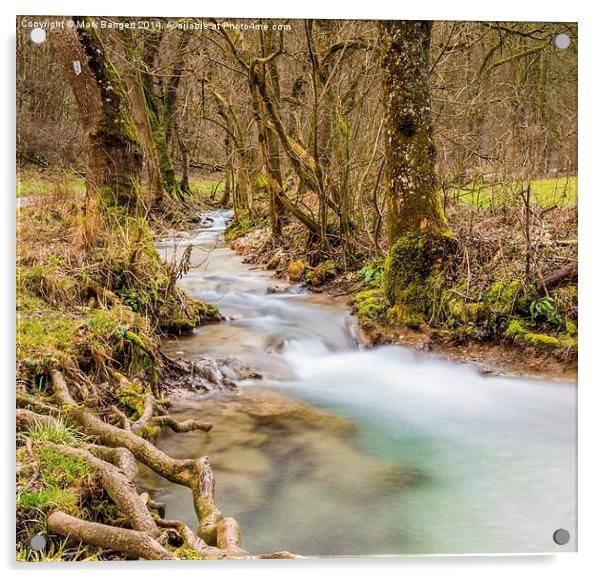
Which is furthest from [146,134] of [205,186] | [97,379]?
[97,379]

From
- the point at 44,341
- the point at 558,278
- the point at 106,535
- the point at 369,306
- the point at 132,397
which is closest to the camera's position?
the point at 106,535

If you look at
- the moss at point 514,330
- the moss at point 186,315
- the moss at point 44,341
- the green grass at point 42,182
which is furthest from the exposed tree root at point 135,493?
the moss at point 514,330

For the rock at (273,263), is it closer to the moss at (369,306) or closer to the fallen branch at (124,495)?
the moss at (369,306)

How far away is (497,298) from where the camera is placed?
13.6 feet

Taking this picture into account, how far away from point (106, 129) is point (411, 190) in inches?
82.2

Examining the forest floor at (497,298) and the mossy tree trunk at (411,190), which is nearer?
the forest floor at (497,298)

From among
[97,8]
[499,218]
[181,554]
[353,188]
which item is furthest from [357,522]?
[353,188]

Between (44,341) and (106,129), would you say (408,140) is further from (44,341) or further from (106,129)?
(44,341)

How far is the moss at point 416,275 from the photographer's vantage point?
4344mm

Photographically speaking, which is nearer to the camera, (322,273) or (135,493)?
(135,493)

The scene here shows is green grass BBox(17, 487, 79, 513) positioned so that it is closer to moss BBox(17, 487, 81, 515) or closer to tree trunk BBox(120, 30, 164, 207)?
moss BBox(17, 487, 81, 515)

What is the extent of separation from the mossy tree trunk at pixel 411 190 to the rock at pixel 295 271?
80cm

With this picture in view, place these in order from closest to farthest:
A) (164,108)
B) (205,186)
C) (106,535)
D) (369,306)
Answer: (106,535), (164,108), (205,186), (369,306)

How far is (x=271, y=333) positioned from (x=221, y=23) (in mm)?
1970
